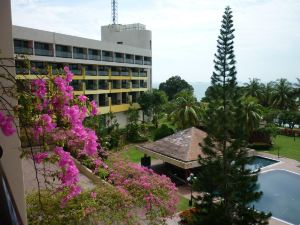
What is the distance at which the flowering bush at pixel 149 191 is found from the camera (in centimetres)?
775

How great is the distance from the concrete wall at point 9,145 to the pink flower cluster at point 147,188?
223 inches

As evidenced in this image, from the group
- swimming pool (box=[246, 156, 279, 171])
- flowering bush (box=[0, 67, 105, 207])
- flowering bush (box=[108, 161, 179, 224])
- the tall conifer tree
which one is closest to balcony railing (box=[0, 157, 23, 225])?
flowering bush (box=[0, 67, 105, 207])

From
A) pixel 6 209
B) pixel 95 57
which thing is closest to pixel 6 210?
pixel 6 209

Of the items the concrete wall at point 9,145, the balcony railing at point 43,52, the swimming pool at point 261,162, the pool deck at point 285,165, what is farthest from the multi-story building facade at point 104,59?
the concrete wall at point 9,145

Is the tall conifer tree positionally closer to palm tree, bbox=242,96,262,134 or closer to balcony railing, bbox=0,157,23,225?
balcony railing, bbox=0,157,23,225

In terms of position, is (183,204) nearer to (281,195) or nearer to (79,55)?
(281,195)

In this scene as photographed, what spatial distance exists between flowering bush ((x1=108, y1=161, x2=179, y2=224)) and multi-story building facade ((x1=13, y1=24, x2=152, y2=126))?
35.9 ft

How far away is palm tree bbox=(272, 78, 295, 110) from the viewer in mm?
30734

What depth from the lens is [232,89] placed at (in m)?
11.0

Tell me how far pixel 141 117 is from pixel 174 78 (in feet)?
54.4

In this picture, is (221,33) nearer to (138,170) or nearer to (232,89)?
(232,89)

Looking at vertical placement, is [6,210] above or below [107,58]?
below

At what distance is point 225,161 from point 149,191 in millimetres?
3707

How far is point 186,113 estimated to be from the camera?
2042 cm
